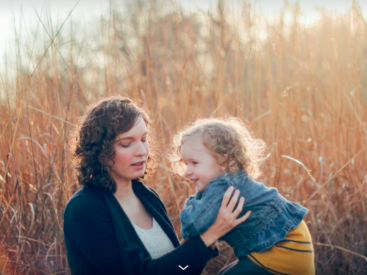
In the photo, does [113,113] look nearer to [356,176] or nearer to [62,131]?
[62,131]

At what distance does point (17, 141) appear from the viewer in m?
2.43

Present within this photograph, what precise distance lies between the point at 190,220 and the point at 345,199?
60.6 inches

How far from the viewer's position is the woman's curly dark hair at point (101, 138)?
1615 millimetres

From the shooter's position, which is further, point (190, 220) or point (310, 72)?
point (310, 72)

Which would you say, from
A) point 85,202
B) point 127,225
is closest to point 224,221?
point 127,225

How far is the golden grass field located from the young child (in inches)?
20.0

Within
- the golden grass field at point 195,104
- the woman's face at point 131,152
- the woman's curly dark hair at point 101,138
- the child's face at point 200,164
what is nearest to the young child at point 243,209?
the child's face at point 200,164

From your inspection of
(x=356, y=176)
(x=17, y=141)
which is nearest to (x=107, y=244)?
(x=17, y=141)

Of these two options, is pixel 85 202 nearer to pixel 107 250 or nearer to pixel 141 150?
pixel 107 250

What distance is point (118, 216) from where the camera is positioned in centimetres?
158

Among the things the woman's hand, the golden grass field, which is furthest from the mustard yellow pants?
the golden grass field

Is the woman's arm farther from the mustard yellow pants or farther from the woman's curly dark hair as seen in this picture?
the mustard yellow pants

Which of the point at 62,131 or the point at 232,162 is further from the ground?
the point at 62,131

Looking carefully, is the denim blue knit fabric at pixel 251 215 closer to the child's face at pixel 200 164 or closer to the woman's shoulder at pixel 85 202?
the child's face at pixel 200 164
